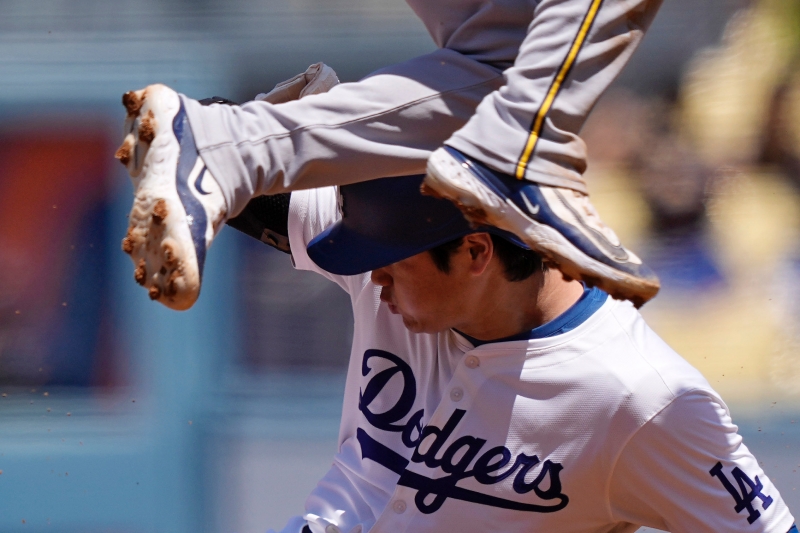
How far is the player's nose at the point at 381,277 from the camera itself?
194 centimetres

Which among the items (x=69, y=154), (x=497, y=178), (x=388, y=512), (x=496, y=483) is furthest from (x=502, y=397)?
(x=69, y=154)

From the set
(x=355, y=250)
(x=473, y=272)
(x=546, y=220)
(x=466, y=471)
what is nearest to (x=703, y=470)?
(x=466, y=471)

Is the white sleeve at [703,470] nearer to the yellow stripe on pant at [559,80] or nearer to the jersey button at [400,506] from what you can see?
the jersey button at [400,506]

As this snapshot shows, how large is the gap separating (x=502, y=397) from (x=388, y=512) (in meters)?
0.34

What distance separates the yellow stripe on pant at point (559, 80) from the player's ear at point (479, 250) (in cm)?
41

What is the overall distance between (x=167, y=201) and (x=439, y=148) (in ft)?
1.40

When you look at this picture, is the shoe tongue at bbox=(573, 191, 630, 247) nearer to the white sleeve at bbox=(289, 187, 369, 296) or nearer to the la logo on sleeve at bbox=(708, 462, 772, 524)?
the la logo on sleeve at bbox=(708, 462, 772, 524)

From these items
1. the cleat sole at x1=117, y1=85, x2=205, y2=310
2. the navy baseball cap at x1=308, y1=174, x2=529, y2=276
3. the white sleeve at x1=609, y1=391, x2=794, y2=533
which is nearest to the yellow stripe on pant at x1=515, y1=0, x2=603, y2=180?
the navy baseball cap at x1=308, y1=174, x2=529, y2=276

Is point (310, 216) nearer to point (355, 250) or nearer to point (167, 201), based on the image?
point (355, 250)

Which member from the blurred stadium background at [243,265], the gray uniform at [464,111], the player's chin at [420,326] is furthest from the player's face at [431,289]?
the blurred stadium background at [243,265]

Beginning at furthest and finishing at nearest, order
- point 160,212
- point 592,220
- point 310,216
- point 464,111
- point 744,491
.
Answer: point 310,216 < point 744,491 < point 464,111 < point 592,220 < point 160,212

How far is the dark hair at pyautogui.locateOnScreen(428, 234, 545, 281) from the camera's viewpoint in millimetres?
1864

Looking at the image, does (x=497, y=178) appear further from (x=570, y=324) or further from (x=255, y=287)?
(x=255, y=287)

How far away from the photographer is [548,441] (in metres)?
1.92
